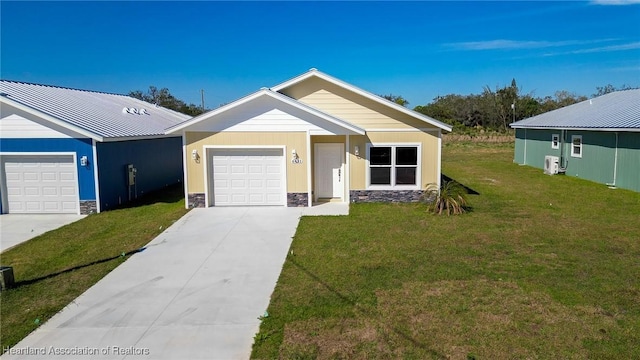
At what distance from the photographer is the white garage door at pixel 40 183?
14.0m

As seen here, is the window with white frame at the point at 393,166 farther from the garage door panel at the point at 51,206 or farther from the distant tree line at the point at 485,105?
the distant tree line at the point at 485,105

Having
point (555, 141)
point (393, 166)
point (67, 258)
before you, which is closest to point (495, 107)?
point (555, 141)

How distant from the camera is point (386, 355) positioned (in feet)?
17.8

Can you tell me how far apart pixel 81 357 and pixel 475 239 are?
824 cm

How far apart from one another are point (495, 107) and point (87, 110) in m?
51.7

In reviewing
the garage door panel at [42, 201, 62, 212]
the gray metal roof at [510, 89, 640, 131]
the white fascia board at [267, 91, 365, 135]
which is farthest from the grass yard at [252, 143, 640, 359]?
the garage door panel at [42, 201, 62, 212]

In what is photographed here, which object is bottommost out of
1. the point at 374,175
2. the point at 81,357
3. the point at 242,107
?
the point at 81,357

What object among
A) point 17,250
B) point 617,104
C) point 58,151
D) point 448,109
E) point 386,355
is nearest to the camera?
point 386,355

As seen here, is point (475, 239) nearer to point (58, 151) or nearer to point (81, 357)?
point (81, 357)

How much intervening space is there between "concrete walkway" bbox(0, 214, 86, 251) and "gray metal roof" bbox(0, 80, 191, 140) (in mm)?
2720

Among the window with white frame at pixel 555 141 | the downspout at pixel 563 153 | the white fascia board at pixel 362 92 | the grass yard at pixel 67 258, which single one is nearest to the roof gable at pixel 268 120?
the white fascia board at pixel 362 92

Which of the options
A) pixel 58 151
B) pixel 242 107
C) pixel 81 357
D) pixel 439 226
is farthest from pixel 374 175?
pixel 81 357

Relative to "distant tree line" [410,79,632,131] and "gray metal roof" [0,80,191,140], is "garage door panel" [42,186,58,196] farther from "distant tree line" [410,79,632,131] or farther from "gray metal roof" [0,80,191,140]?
"distant tree line" [410,79,632,131]

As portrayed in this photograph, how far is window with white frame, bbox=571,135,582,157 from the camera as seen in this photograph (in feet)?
70.7
